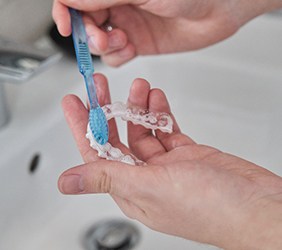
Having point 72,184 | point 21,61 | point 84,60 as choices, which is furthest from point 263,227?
point 21,61

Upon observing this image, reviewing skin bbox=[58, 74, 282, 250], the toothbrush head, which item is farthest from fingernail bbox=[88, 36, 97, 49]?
skin bbox=[58, 74, 282, 250]

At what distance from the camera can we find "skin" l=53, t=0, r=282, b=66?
0.72 m

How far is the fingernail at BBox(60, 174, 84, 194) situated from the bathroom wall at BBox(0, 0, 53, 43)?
43 cm

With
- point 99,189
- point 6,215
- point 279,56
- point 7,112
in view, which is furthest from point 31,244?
point 279,56

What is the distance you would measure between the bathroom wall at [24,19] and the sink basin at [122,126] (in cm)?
8

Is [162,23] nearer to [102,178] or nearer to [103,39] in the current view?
[103,39]

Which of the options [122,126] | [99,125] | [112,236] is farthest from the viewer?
[122,126]

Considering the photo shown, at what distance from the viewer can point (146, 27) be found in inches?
31.4

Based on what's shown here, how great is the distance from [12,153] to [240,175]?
1.05 ft

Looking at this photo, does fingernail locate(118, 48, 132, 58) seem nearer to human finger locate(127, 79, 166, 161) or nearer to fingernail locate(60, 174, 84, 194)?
human finger locate(127, 79, 166, 161)

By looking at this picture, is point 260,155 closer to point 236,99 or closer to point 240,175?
point 236,99

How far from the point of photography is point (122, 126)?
3.01 feet

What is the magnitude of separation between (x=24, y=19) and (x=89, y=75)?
343 millimetres

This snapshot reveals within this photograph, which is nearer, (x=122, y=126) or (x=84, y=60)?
(x=84, y=60)
